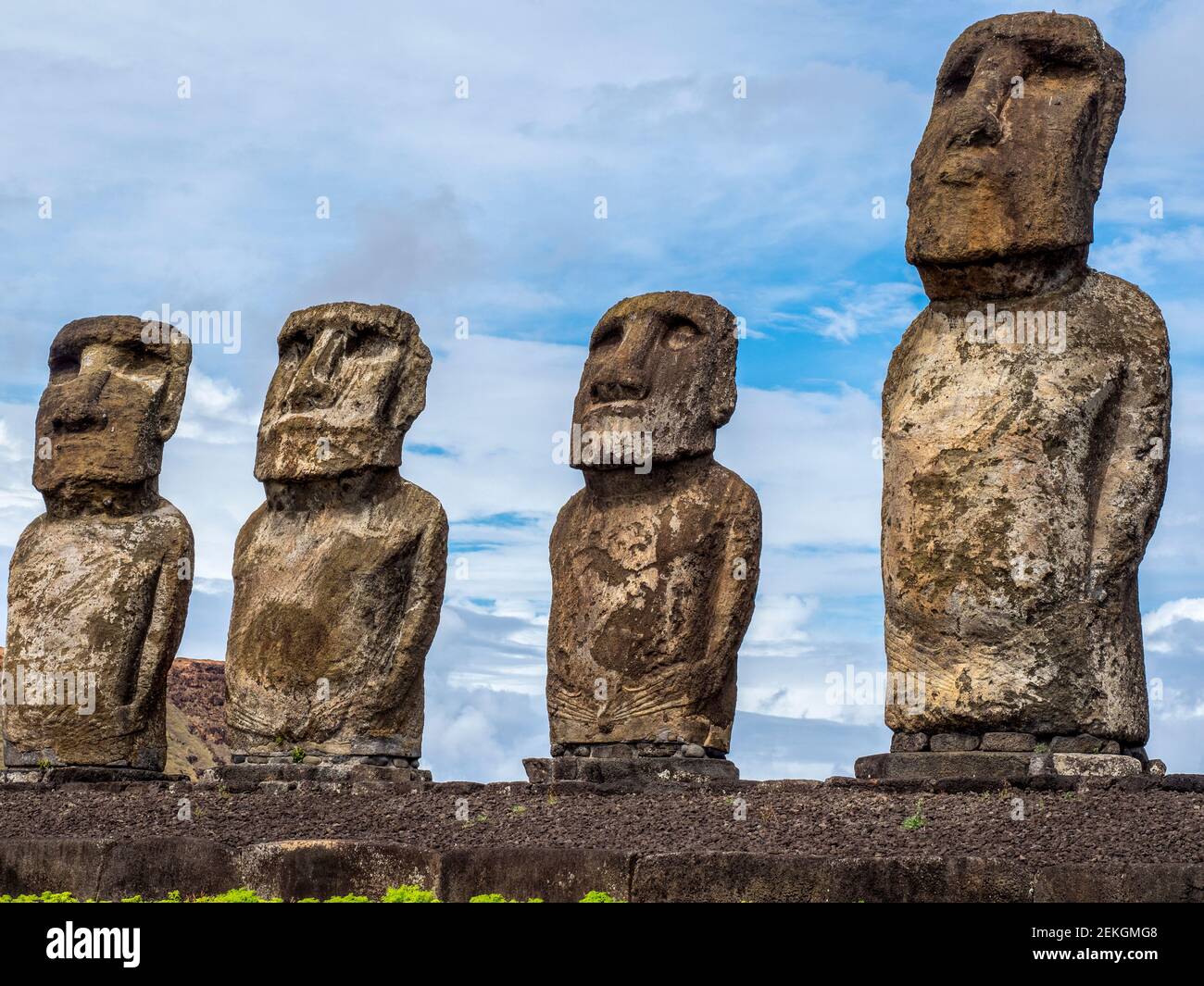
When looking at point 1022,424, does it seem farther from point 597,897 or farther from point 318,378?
point 318,378

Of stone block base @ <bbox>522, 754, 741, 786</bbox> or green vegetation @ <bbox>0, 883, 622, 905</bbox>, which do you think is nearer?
green vegetation @ <bbox>0, 883, 622, 905</bbox>

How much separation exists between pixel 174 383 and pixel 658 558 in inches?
215

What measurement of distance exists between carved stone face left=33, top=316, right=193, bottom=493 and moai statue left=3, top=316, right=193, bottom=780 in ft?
0.04

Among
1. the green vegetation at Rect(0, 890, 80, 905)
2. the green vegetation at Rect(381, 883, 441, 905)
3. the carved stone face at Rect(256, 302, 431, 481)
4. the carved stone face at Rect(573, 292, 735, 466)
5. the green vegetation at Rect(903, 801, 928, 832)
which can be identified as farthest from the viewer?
the carved stone face at Rect(256, 302, 431, 481)

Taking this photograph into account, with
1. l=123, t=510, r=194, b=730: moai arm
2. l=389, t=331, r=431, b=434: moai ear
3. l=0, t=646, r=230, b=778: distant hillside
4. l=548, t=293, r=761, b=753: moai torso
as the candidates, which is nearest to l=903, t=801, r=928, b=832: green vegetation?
l=548, t=293, r=761, b=753: moai torso

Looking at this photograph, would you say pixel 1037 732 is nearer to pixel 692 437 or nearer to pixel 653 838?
pixel 653 838

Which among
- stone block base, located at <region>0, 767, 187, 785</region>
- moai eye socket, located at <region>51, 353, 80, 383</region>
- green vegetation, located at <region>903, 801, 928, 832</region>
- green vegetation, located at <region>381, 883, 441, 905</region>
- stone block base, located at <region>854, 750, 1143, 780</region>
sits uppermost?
moai eye socket, located at <region>51, 353, 80, 383</region>

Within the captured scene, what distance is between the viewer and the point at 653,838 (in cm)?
1153

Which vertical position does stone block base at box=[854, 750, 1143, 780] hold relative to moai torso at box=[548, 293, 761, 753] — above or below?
below

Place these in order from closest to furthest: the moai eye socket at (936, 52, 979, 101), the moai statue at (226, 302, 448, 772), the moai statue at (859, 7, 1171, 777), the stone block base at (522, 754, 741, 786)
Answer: the moai statue at (859, 7, 1171, 777) → the moai eye socket at (936, 52, 979, 101) → the stone block base at (522, 754, 741, 786) → the moai statue at (226, 302, 448, 772)

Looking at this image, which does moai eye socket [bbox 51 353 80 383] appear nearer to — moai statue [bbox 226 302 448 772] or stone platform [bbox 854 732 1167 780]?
moai statue [bbox 226 302 448 772]

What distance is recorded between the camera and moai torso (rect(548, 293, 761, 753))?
48.3 ft

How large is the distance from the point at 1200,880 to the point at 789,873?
6.31 feet

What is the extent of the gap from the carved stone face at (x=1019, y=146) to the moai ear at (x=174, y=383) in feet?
24.0
